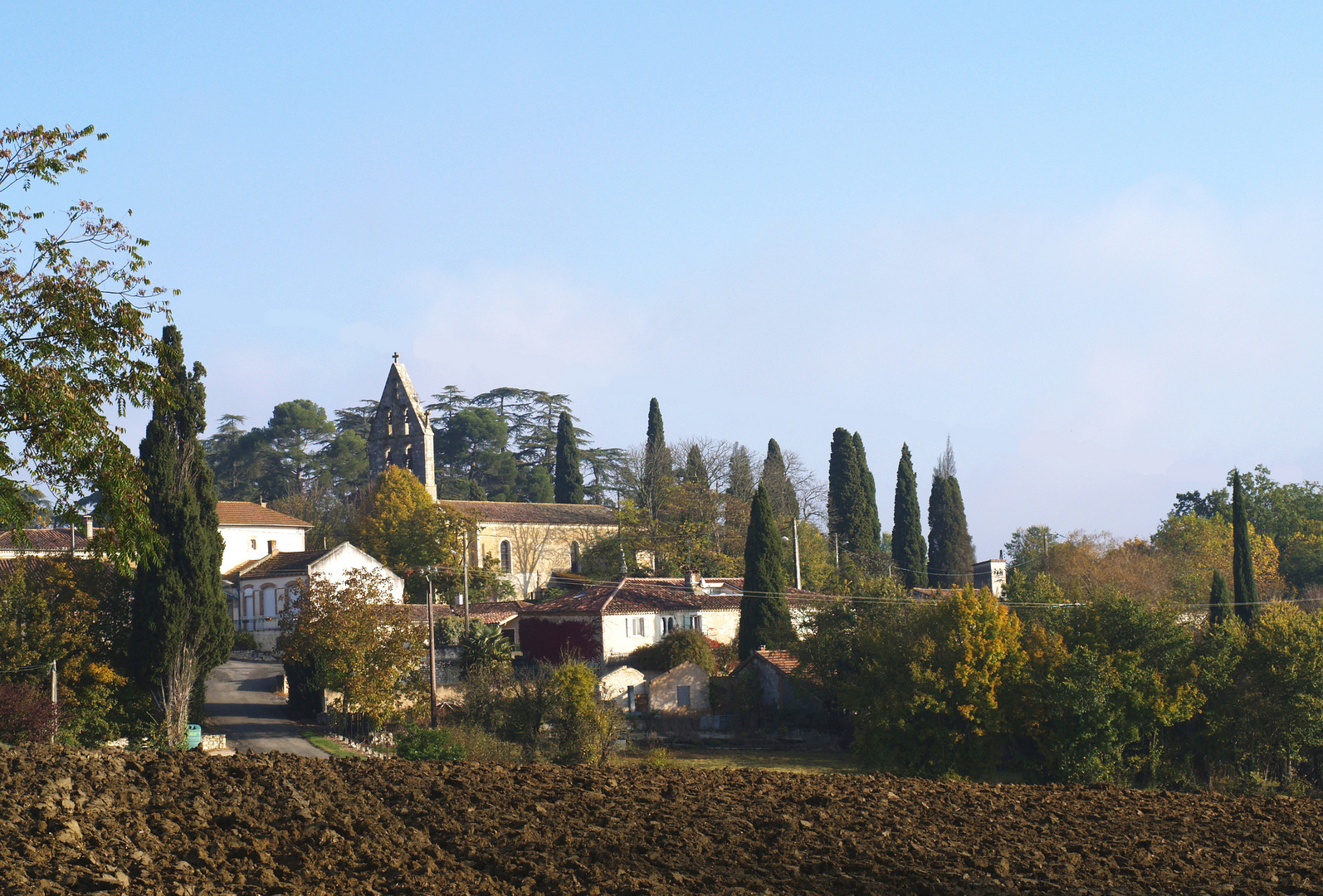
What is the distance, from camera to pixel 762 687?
43312 millimetres

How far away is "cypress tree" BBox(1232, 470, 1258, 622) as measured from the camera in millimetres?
44719

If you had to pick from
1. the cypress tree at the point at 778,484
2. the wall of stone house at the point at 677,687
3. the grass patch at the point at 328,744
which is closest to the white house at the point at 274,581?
the wall of stone house at the point at 677,687

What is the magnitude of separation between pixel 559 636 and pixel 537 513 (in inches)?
803

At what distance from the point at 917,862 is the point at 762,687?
32.5 meters

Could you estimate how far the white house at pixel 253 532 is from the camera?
5888cm

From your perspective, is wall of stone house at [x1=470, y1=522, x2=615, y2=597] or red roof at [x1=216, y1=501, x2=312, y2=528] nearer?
red roof at [x1=216, y1=501, x2=312, y2=528]

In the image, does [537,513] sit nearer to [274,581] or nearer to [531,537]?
[531,537]

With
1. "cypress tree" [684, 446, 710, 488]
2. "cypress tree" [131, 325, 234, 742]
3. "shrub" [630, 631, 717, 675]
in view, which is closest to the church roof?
"cypress tree" [684, 446, 710, 488]

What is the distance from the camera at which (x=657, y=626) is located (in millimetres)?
47281

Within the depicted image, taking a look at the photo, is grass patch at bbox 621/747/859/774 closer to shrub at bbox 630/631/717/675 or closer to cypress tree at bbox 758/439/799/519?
shrub at bbox 630/631/717/675

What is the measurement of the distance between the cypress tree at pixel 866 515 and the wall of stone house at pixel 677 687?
1213 inches

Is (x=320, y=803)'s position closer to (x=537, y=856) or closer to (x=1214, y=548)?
(x=537, y=856)

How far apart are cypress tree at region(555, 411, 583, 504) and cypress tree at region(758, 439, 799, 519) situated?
13.7m

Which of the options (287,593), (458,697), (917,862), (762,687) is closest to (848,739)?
(762,687)
